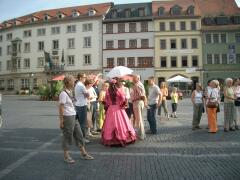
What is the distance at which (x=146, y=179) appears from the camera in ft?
18.8

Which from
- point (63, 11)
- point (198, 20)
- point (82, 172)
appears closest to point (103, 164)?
point (82, 172)

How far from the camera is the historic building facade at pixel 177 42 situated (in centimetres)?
5428

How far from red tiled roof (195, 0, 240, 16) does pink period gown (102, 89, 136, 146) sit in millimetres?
50631

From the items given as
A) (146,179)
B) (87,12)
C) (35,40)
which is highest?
(87,12)

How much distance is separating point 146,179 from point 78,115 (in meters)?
3.84

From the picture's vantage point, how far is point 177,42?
54.8m

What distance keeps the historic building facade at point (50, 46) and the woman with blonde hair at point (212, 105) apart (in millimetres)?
46003

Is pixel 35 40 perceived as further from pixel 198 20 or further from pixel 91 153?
pixel 91 153

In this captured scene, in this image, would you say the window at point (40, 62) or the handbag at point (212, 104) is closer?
the handbag at point (212, 104)

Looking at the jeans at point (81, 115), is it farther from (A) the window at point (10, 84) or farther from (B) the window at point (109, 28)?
(A) the window at point (10, 84)

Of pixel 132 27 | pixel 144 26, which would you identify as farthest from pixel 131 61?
pixel 144 26

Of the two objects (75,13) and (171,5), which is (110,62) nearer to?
(75,13)

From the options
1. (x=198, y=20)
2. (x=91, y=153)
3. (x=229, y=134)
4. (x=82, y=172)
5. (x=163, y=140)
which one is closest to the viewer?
(x=82, y=172)

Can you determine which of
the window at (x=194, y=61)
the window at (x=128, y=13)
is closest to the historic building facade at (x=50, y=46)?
the window at (x=128, y=13)
